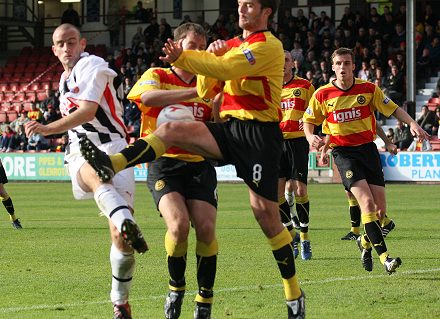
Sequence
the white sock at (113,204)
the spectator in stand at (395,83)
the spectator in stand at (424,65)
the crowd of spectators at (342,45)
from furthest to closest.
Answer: the spectator in stand at (424,65), the crowd of spectators at (342,45), the spectator in stand at (395,83), the white sock at (113,204)

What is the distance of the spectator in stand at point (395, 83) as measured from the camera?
Answer: 30.3 meters

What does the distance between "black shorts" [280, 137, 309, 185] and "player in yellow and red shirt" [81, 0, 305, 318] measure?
19.2ft

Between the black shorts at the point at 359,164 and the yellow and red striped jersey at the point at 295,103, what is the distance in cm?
209

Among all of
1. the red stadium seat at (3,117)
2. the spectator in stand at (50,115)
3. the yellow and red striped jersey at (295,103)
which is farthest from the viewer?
the red stadium seat at (3,117)

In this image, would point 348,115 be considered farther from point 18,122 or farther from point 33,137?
point 18,122

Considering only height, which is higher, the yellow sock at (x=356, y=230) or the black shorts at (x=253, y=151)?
the black shorts at (x=253, y=151)

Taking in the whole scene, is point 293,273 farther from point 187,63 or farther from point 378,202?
point 378,202

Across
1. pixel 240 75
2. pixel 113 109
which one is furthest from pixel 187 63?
pixel 113 109

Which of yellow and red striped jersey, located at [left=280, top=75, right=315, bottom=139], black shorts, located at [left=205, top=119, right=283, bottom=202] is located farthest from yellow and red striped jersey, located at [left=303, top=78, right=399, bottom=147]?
black shorts, located at [left=205, top=119, right=283, bottom=202]

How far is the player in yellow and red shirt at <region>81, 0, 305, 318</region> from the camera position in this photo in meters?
7.27

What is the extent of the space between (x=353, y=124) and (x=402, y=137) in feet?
59.7

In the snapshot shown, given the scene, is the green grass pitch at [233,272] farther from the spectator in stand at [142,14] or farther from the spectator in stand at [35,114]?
the spectator in stand at [142,14]

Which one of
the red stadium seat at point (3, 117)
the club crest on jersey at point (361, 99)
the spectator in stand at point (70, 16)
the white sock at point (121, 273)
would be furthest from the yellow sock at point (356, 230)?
the spectator in stand at point (70, 16)

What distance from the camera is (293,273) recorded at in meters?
7.41
